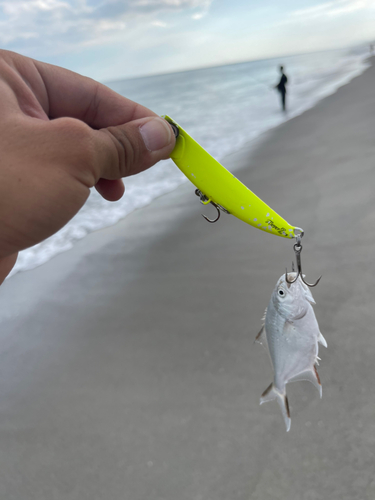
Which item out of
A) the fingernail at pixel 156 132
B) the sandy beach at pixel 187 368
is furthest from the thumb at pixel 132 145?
the sandy beach at pixel 187 368

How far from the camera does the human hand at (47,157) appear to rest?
1.37 metres

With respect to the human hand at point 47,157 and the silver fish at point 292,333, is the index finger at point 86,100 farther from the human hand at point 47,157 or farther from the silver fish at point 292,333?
the silver fish at point 292,333

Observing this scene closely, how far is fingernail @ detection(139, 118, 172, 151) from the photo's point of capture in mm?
1680

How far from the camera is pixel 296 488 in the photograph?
6.93ft

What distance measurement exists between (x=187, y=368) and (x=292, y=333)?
59.0 inches

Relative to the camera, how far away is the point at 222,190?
1708mm

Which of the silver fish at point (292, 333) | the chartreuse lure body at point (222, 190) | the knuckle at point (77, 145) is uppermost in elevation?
the knuckle at point (77, 145)

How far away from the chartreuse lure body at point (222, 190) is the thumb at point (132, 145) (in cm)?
8

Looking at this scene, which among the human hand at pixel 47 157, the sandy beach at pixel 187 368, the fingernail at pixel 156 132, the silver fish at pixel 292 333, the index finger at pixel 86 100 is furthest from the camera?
the sandy beach at pixel 187 368

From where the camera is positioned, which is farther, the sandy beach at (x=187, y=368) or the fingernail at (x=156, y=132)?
the sandy beach at (x=187, y=368)

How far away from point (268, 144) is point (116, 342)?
262 inches

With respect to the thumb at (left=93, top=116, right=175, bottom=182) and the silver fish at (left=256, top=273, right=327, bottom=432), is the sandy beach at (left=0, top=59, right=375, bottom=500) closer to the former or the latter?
the silver fish at (left=256, top=273, right=327, bottom=432)

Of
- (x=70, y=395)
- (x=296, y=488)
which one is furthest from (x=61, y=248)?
(x=296, y=488)

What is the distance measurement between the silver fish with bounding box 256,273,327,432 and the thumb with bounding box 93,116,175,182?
2.65ft
